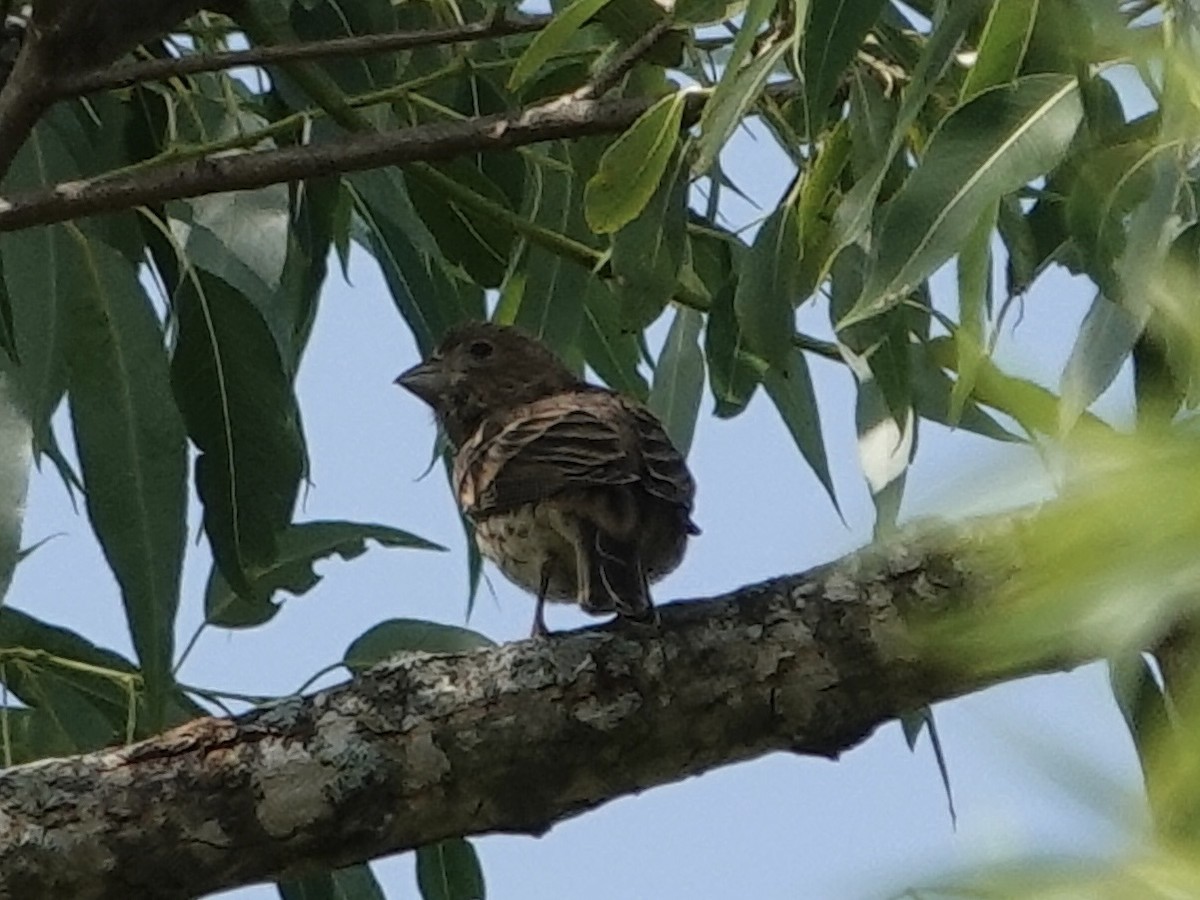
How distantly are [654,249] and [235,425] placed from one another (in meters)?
0.55

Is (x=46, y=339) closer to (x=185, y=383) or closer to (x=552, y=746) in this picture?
(x=185, y=383)

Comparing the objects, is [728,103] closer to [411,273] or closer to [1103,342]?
[1103,342]

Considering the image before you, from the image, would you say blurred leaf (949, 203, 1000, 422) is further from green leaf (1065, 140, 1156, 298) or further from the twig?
the twig

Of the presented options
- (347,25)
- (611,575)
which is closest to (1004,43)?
(611,575)

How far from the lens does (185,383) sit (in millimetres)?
2314

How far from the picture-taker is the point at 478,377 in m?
3.40

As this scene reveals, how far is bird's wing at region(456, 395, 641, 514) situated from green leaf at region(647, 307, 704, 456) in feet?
0.22

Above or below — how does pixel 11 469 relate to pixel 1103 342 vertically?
above

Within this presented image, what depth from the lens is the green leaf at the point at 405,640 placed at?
8.34 ft

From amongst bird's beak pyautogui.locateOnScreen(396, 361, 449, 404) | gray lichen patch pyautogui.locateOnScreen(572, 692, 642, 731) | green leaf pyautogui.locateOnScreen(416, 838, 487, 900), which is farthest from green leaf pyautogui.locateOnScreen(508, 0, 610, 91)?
bird's beak pyautogui.locateOnScreen(396, 361, 449, 404)

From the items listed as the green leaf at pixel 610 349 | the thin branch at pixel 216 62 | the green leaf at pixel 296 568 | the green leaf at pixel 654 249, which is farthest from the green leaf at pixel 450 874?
the thin branch at pixel 216 62

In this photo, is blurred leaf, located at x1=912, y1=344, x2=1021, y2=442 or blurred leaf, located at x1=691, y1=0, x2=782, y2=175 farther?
blurred leaf, located at x1=912, y1=344, x2=1021, y2=442

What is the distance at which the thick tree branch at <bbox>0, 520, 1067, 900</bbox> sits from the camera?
1531 mm

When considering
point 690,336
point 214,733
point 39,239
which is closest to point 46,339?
point 39,239
